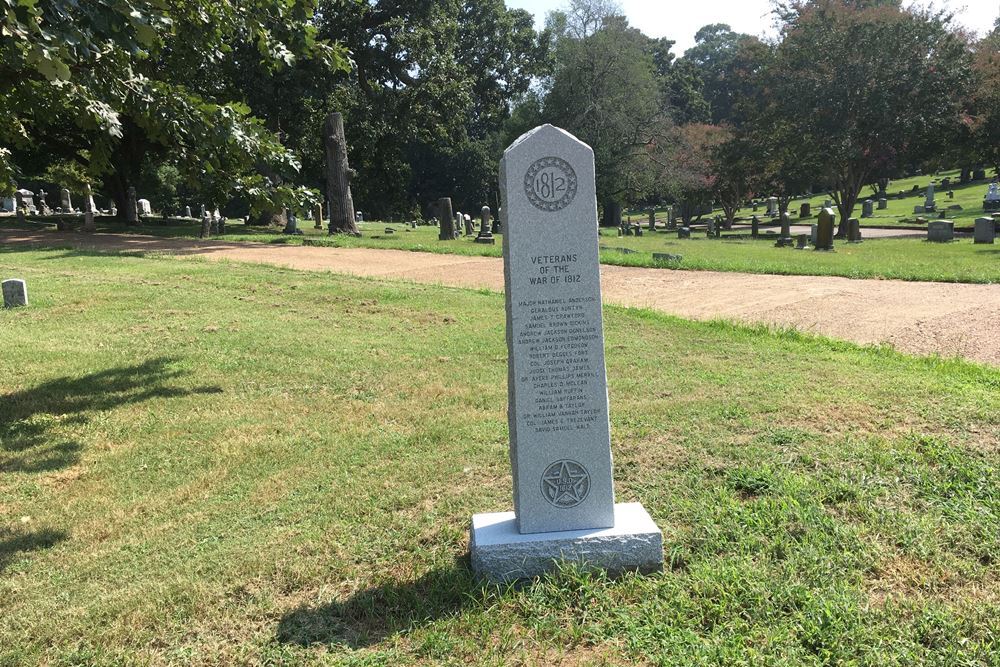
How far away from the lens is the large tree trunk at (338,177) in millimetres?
25328

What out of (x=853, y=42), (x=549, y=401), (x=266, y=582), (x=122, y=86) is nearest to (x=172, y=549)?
(x=266, y=582)

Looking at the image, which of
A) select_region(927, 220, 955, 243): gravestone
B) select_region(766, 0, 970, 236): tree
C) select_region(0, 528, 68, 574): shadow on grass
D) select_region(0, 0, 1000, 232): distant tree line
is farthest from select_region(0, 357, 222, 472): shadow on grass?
select_region(766, 0, 970, 236): tree

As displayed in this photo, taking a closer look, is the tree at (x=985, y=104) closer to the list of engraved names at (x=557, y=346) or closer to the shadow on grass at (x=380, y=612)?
the list of engraved names at (x=557, y=346)

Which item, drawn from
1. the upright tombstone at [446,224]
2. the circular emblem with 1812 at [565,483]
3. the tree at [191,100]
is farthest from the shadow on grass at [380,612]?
the upright tombstone at [446,224]

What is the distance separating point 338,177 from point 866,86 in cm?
1983

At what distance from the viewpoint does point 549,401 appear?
3.70m

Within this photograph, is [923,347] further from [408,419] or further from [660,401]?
[408,419]

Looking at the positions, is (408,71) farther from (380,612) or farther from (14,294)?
(380,612)

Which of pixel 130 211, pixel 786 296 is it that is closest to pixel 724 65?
pixel 130 211

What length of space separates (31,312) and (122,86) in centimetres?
578

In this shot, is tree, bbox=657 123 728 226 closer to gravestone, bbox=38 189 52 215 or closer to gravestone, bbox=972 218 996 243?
gravestone, bbox=972 218 996 243

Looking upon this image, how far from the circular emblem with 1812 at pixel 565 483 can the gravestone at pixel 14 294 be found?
10.2 metres

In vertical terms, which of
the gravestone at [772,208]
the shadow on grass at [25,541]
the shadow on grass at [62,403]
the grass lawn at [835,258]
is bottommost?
the shadow on grass at [25,541]

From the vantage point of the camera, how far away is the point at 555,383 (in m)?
3.68
